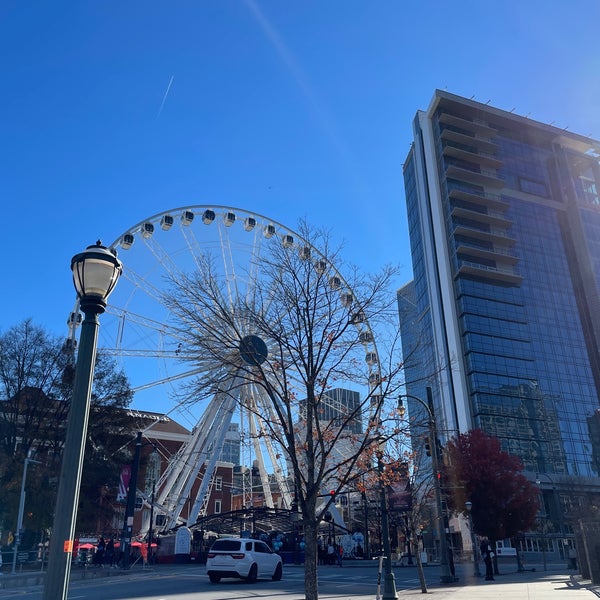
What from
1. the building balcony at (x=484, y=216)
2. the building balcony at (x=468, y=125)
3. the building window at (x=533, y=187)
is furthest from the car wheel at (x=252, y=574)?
the building window at (x=533, y=187)

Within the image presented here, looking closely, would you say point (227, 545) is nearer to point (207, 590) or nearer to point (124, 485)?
point (207, 590)

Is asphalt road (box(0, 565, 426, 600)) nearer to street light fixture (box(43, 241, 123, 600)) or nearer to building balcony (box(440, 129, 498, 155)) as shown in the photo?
street light fixture (box(43, 241, 123, 600))

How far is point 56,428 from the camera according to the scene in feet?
124

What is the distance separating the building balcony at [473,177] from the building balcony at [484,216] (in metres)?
4.90

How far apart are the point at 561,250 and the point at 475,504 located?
69.7 m

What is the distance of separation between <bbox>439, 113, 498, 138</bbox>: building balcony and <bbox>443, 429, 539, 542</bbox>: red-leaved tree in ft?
222

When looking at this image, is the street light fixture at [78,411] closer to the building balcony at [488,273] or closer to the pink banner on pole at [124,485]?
the pink banner on pole at [124,485]

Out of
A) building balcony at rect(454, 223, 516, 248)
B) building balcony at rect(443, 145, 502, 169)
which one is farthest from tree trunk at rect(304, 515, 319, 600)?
building balcony at rect(443, 145, 502, 169)

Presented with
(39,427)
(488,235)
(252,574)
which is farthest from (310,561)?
(488,235)

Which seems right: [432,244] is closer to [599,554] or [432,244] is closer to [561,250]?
[561,250]

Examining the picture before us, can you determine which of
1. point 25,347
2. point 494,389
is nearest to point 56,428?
point 25,347

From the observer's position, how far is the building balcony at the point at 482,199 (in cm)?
9662

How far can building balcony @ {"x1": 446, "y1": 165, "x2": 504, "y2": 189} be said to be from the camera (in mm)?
97688

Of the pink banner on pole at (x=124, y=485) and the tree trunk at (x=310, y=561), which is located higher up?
the pink banner on pole at (x=124, y=485)
